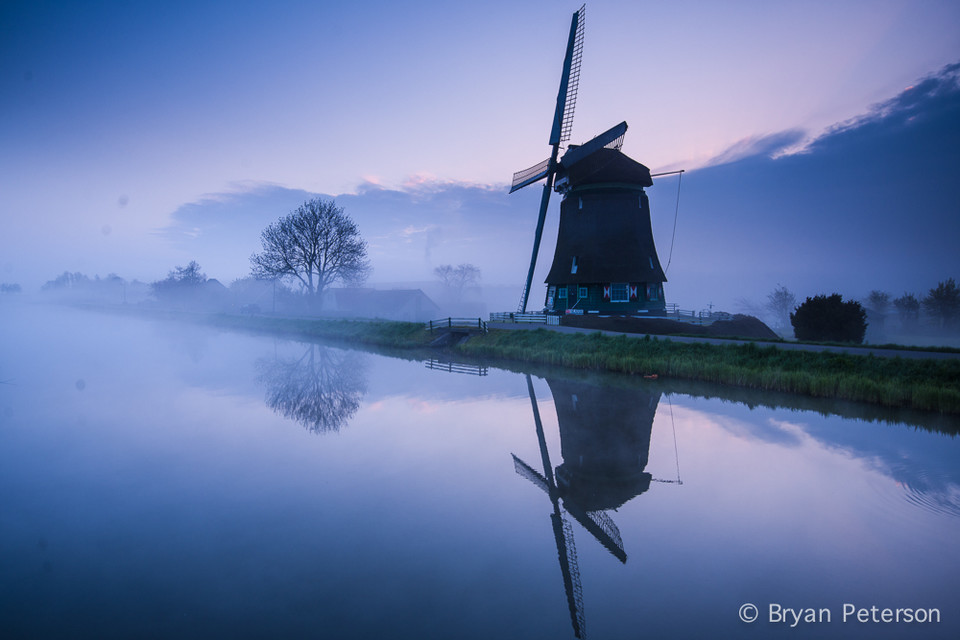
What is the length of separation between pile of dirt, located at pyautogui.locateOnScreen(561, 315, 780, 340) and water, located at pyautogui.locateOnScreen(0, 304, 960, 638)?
11.7 m

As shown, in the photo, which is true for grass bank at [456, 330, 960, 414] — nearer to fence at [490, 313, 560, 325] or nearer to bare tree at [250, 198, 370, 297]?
fence at [490, 313, 560, 325]

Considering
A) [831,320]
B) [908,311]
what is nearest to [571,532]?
[831,320]

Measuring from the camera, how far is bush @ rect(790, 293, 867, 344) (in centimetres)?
2342

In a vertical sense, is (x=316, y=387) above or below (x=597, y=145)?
below

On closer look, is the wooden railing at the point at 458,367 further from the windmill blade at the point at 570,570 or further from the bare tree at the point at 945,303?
the bare tree at the point at 945,303

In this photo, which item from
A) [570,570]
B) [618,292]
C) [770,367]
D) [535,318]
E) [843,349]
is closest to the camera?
[570,570]

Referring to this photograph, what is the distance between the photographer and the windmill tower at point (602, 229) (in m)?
29.0

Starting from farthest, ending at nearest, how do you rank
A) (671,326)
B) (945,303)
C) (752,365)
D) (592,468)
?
1. (945,303)
2. (671,326)
3. (752,365)
4. (592,468)

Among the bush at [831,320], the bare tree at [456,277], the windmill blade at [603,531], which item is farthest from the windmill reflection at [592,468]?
the bare tree at [456,277]

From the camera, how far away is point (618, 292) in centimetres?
2917

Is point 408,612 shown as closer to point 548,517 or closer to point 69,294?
point 548,517

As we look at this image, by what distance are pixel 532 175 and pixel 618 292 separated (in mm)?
11272

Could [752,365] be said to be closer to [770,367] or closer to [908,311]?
[770,367]

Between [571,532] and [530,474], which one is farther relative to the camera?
[530,474]
